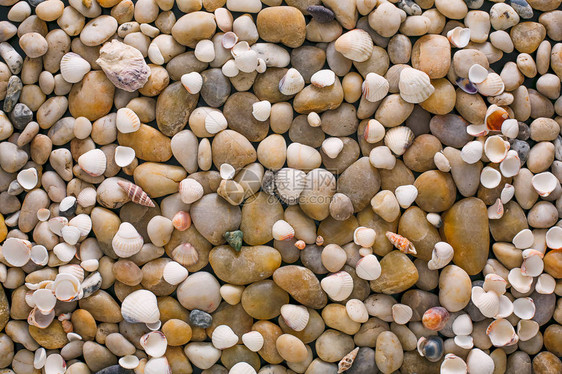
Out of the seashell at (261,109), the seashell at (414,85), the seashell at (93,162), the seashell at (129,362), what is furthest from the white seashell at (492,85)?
the seashell at (129,362)

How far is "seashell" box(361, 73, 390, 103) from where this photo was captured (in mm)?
1003

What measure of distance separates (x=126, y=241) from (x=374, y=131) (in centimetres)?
57

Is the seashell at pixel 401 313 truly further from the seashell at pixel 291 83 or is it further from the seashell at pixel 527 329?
the seashell at pixel 291 83

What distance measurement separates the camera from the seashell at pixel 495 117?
100 cm

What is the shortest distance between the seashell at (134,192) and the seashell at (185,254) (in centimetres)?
12

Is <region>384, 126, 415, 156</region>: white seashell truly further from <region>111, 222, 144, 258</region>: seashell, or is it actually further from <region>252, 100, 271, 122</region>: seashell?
<region>111, 222, 144, 258</region>: seashell

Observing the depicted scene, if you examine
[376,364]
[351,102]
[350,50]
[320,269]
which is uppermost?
[350,50]

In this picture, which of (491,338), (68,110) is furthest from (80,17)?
(491,338)

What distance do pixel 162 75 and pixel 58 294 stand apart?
516 mm

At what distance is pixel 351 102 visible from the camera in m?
1.04

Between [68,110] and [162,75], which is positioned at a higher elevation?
[162,75]

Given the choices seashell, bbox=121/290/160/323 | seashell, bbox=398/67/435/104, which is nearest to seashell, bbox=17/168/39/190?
seashell, bbox=121/290/160/323

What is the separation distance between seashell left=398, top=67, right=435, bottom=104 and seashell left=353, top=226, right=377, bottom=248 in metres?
0.29

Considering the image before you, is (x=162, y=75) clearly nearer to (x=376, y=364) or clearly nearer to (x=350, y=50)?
(x=350, y=50)
